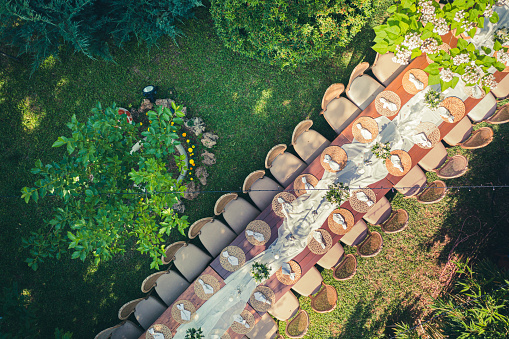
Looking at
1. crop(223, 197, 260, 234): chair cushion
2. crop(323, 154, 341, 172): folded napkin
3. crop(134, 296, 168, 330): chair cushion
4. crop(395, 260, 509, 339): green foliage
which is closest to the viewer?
crop(395, 260, 509, 339): green foliage

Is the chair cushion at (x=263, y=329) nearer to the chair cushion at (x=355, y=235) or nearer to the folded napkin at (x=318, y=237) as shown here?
the folded napkin at (x=318, y=237)

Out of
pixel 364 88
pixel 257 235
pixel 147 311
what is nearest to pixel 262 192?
pixel 257 235

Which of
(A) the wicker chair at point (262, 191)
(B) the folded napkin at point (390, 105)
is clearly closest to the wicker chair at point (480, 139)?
(B) the folded napkin at point (390, 105)

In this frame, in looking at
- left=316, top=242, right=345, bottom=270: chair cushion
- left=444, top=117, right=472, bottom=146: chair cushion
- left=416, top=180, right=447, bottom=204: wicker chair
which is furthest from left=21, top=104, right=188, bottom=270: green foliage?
left=444, top=117, right=472, bottom=146: chair cushion

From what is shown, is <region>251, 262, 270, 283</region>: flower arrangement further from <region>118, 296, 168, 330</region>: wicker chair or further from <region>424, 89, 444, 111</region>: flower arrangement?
<region>424, 89, 444, 111</region>: flower arrangement

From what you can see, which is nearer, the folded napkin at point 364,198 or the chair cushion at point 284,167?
the folded napkin at point 364,198

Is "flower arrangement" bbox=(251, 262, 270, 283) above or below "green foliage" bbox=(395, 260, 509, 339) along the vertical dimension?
below
